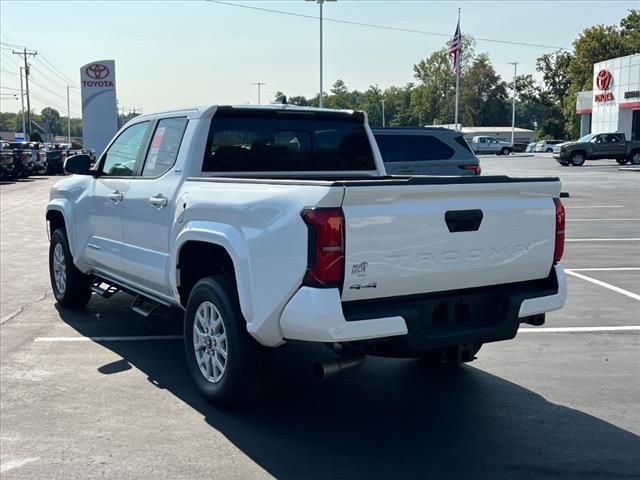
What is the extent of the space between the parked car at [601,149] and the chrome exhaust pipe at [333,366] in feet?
138

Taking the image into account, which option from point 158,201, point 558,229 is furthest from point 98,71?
point 558,229

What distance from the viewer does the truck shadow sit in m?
4.00

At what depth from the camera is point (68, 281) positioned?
24.9ft

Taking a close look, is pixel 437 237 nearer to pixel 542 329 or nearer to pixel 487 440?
pixel 487 440

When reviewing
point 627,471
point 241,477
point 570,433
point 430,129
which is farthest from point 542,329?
point 430,129

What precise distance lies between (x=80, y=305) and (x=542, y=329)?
484 cm

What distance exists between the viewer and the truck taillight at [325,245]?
391cm

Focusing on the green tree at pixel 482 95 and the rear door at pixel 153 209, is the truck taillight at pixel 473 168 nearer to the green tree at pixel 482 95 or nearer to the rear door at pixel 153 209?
the rear door at pixel 153 209

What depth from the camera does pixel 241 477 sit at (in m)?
3.88

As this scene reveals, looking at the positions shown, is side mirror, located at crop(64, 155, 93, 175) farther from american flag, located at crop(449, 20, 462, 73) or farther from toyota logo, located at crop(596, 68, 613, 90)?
toyota logo, located at crop(596, 68, 613, 90)

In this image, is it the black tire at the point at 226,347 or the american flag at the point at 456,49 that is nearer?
the black tire at the point at 226,347

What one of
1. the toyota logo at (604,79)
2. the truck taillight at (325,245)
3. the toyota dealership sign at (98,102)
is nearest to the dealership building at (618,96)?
the toyota logo at (604,79)

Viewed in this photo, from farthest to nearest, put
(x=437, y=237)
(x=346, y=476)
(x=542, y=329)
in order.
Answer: (x=542, y=329), (x=437, y=237), (x=346, y=476)

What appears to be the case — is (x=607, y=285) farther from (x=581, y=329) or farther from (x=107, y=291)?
(x=107, y=291)
